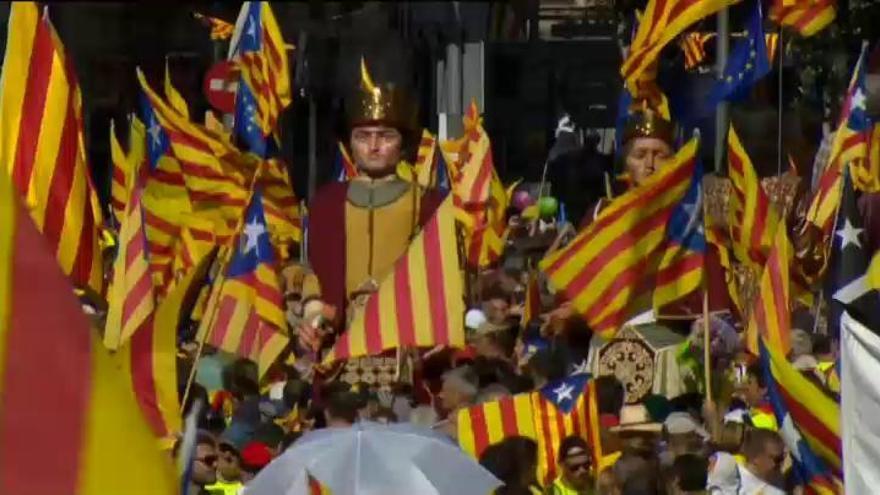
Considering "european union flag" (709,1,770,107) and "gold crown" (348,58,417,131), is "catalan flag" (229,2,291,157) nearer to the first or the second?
"european union flag" (709,1,770,107)

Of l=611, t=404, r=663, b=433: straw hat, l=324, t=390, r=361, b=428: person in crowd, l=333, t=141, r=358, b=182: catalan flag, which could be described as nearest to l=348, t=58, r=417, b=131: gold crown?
l=324, t=390, r=361, b=428: person in crowd

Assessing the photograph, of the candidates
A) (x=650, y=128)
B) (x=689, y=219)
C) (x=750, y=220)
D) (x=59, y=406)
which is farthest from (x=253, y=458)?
(x=59, y=406)

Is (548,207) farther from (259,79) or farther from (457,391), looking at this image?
(457,391)

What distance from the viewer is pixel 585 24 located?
25.2m

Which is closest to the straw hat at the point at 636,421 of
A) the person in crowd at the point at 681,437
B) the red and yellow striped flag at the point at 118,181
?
the person in crowd at the point at 681,437

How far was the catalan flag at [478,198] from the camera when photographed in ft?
48.3

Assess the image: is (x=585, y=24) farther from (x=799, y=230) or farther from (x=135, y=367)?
(x=135, y=367)

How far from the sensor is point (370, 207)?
31.9ft

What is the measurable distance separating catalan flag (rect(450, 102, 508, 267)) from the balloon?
260 cm

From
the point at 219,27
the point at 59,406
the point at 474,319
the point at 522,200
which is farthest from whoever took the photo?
the point at 219,27

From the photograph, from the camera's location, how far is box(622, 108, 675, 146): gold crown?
388 inches

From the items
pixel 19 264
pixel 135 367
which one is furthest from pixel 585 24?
pixel 19 264

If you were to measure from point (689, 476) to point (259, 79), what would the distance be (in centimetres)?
699

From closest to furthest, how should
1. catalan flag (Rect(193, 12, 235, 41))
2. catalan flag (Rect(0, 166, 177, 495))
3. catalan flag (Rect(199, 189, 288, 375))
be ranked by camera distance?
catalan flag (Rect(0, 166, 177, 495))
catalan flag (Rect(199, 189, 288, 375))
catalan flag (Rect(193, 12, 235, 41))
